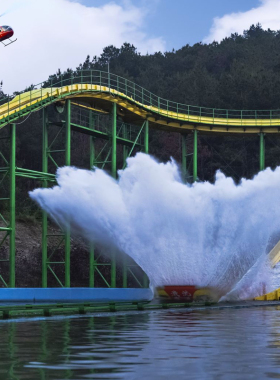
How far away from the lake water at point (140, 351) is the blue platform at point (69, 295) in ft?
44.6

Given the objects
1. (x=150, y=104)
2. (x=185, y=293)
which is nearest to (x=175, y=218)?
(x=185, y=293)

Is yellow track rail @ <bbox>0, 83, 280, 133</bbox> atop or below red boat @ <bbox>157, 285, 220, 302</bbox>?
atop

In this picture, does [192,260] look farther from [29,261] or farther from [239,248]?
[29,261]

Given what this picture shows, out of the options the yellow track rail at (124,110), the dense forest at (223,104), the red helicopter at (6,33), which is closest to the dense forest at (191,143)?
the dense forest at (223,104)

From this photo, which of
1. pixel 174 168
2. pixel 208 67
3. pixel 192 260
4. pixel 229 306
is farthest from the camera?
pixel 208 67

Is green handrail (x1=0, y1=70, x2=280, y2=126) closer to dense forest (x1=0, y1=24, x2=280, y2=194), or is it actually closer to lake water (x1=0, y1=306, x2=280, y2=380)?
dense forest (x1=0, y1=24, x2=280, y2=194)

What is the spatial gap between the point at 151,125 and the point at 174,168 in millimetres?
21625

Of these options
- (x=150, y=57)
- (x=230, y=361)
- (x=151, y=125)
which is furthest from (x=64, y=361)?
(x=150, y=57)

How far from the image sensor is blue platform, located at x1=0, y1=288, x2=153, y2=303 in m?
35.3

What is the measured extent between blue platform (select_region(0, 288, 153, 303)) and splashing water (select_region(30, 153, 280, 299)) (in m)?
2.98

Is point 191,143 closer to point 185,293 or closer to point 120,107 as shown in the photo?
point 120,107

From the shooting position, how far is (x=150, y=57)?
161m

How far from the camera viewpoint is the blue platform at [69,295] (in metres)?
35.3

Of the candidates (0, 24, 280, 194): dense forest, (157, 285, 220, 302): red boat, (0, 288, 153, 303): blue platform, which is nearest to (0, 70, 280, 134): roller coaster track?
(0, 288, 153, 303): blue platform
